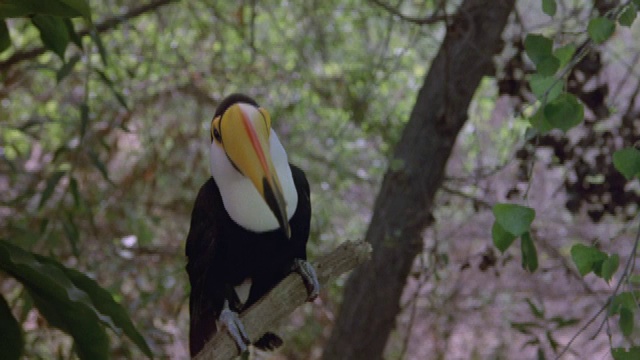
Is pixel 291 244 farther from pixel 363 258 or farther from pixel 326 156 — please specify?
pixel 326 156

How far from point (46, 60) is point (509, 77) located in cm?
201

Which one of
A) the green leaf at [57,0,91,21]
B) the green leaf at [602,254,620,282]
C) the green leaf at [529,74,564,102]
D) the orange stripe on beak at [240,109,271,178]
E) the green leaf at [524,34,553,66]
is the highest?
the green leaf at [524,34,553,66]

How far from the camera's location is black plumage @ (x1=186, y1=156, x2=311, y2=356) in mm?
1685

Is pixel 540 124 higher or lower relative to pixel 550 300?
higher

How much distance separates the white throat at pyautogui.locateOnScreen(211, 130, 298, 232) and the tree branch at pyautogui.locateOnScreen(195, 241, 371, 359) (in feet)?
0.40

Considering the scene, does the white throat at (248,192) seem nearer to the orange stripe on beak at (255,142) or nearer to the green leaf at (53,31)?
the orange stripe on beak at (255,142)

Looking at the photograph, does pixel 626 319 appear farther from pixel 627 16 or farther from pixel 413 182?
pixel 413 182

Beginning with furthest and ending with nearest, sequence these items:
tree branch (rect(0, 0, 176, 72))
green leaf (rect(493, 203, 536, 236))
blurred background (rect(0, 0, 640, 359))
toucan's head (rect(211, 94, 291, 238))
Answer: blurred background (rect(0, 0, 640, 359)) < tree branch (rect(0, 0, 176, 72)) < toucan's head (rect(211, 94, 291, 238)) < green leaf (rect(493, 203, 536, 236))

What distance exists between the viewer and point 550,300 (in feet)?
12.8

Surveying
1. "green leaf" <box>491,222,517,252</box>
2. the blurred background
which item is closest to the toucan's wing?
"green leaf" <box>491,222,517,252</box>

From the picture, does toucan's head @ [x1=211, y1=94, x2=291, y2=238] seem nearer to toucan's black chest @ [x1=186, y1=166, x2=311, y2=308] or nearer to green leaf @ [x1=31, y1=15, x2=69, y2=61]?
toucan's black chest @ [x1=186, y1=166, x2=311, y2=308]

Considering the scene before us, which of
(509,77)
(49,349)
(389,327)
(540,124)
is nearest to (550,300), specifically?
(389,327)

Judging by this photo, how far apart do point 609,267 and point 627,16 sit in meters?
0.37

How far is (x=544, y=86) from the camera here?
49.9 inches
